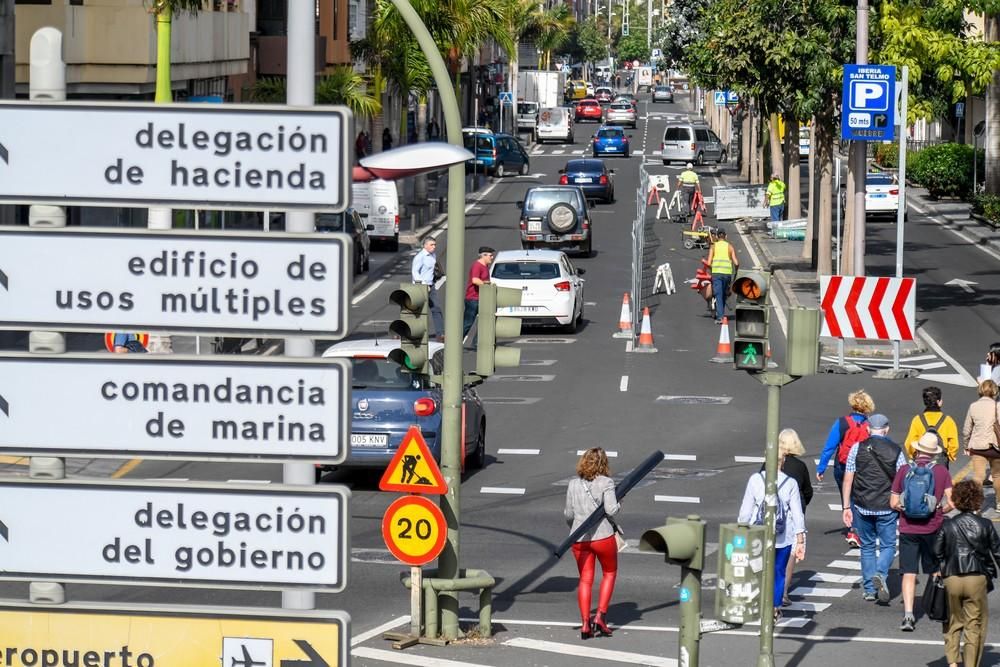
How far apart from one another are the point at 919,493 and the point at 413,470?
4491mm

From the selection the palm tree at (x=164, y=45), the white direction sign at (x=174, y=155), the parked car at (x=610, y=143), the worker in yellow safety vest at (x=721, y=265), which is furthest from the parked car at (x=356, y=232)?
the parked car at (x=610, y=143)

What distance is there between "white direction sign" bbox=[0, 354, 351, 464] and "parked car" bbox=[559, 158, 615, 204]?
59067 mm

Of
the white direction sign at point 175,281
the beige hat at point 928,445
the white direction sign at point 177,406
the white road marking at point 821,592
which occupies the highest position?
the white direction sign at point 175,281

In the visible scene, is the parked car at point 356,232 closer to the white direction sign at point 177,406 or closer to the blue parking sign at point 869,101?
the blue parking sign at point 869,101

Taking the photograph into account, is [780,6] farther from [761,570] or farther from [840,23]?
[761,570]

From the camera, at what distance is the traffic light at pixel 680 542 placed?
1041cm

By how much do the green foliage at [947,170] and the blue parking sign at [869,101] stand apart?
34.2m

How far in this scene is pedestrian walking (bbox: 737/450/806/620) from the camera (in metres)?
14.6

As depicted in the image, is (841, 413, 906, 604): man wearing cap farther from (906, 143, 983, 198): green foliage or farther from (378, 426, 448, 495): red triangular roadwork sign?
(906, 143, 983, 198): green foliage

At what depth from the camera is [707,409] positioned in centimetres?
2664

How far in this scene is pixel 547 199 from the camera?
4788cm

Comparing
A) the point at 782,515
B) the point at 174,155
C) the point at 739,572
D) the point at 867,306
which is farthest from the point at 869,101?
the point at 174,155

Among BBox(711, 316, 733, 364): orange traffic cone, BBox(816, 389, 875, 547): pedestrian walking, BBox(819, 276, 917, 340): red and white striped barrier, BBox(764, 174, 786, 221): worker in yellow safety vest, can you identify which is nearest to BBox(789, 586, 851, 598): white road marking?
BBox(816, 389, 875, 547): pedestrian walking

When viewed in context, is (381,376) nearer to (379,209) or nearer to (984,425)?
(984,425)
